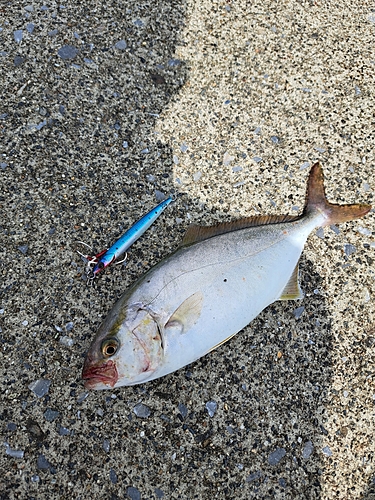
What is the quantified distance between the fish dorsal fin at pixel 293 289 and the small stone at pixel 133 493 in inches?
45.7

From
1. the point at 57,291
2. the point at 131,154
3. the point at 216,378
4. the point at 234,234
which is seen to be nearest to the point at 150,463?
the point at 216,378

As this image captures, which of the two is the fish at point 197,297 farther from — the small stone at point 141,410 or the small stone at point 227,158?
the small stone at point 227,158

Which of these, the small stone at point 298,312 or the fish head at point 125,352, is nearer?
the fish head at point 125,352

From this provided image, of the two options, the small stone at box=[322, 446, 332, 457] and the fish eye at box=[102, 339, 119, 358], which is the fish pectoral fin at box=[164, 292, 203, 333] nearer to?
the fish eye at box=[102, 339, 119, 358]

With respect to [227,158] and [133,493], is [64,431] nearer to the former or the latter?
[133,493]

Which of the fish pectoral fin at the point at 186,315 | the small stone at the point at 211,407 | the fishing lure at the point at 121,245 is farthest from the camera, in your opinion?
the fishing lure at the point at 121,245

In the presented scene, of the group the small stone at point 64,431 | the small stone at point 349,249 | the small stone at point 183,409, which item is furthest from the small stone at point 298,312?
the small stone at point 64,431

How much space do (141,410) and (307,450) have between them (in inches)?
32.6

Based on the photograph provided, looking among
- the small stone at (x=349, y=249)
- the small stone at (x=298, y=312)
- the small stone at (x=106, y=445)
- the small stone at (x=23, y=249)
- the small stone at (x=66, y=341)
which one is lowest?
the small stone at (x=106, y=445)

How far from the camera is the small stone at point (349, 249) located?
261cm

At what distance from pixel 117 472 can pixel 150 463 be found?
0.50ft

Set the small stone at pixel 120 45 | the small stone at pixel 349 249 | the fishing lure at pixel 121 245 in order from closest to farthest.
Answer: the fishing lure at pixel 121 245 < the small stone at pixel 349 249 < the small stone at pixel 120 45

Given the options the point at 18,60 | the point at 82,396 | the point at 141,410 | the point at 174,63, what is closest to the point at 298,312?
the point at 141,410

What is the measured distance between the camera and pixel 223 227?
2283mm
